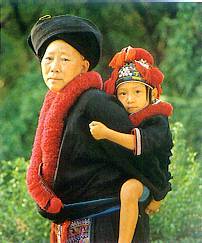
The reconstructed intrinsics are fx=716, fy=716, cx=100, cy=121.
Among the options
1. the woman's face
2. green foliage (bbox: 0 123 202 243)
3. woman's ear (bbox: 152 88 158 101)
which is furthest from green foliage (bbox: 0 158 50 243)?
woman's ear (bbox: 152 88 158 101)

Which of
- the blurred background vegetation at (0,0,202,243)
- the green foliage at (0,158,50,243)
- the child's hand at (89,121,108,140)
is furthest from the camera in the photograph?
the green foliage at (0,158,50,243)

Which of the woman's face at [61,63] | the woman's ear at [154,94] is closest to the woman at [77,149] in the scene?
the woman's face at [61,63]

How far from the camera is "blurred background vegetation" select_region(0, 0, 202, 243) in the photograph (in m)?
2.15

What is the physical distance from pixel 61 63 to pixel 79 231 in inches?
18.6

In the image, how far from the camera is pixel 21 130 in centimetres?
225

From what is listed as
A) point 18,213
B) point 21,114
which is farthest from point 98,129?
point 18,213

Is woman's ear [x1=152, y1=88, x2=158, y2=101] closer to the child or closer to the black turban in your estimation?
the child

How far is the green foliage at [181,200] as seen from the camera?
2.21 meters

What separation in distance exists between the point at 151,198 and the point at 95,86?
355mm

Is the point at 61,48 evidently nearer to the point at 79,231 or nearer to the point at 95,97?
the point at 95,97

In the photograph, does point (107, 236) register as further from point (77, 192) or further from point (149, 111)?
point (149, 111)

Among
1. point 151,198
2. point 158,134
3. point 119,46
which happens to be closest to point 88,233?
point 151,198

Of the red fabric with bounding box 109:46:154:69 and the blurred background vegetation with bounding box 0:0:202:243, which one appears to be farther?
the blurred background vegetation with bounding box 0:0:202:243

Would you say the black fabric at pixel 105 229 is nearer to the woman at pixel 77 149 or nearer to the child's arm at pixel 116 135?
the woman at pixel 77 149
